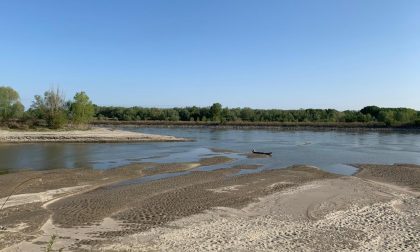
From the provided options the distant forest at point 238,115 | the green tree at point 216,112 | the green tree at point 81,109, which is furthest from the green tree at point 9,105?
the green tree at point 216,112

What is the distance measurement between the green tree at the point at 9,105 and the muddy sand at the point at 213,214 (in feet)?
150

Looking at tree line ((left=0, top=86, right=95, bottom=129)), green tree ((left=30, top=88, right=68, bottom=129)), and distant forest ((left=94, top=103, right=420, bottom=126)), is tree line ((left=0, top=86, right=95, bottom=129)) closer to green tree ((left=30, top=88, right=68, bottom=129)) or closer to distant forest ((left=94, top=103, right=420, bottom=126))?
green tree ((left=30, top=88, right=68, bottom=129))

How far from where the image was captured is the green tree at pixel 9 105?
203 ft

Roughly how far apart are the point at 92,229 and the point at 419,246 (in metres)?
8.46

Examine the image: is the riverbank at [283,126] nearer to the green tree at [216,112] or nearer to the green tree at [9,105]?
the green tree at [216,112]

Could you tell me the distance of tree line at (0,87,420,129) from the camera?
6181 cm

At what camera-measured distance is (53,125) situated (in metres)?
60.6

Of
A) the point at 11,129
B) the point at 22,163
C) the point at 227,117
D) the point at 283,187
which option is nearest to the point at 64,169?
the point at 22,163

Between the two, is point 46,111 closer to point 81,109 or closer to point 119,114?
point 81,109

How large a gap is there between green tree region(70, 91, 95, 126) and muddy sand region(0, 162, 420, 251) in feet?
156

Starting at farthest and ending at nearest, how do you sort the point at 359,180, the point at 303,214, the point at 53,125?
the point at 53,125, the point at 359,180, the point at 303,214

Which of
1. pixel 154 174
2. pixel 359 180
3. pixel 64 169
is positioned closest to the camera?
pixel 359 180

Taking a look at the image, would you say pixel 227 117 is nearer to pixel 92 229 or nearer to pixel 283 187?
pixel 283 187

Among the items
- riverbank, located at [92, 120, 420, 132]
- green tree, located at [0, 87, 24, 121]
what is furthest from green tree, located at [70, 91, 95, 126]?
riverbank, located at [92, 120, 420, 132]
